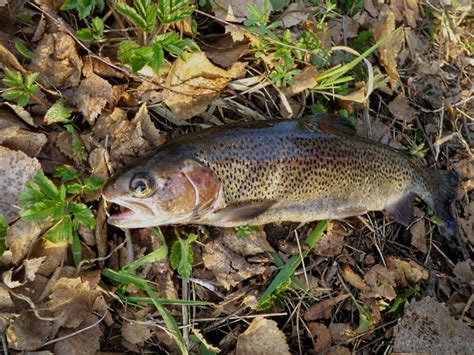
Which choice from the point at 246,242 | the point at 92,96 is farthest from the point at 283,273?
the point at 92,96

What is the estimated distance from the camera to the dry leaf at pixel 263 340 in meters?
3.55

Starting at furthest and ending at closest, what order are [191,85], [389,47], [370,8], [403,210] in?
[370,8]
[389,47]
[403,210]
[191,85]

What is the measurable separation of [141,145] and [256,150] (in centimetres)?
86

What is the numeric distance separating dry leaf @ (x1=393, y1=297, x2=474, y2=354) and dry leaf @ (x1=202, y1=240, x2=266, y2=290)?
57.8 inches

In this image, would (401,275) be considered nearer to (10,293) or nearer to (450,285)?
(450,285)

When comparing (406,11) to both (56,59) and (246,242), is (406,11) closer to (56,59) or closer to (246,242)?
(246,242)

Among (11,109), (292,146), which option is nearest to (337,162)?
(292,146)

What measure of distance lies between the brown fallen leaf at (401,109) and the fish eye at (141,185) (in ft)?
8.68

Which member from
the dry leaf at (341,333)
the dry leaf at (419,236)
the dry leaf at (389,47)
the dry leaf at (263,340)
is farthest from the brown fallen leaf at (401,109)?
the dry leaf at (263,340)

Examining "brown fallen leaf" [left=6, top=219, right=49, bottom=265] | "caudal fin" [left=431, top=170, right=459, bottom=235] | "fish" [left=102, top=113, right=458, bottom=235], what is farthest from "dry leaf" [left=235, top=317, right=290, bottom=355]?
"caudal fin" [left=431, top=170, right=459, bottom=235]

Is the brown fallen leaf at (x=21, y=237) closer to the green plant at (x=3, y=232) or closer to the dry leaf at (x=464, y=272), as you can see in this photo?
the green plant at (x=3, y=232)

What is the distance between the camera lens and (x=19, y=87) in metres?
3.19

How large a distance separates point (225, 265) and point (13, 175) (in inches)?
64.9

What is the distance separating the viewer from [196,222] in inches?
133
